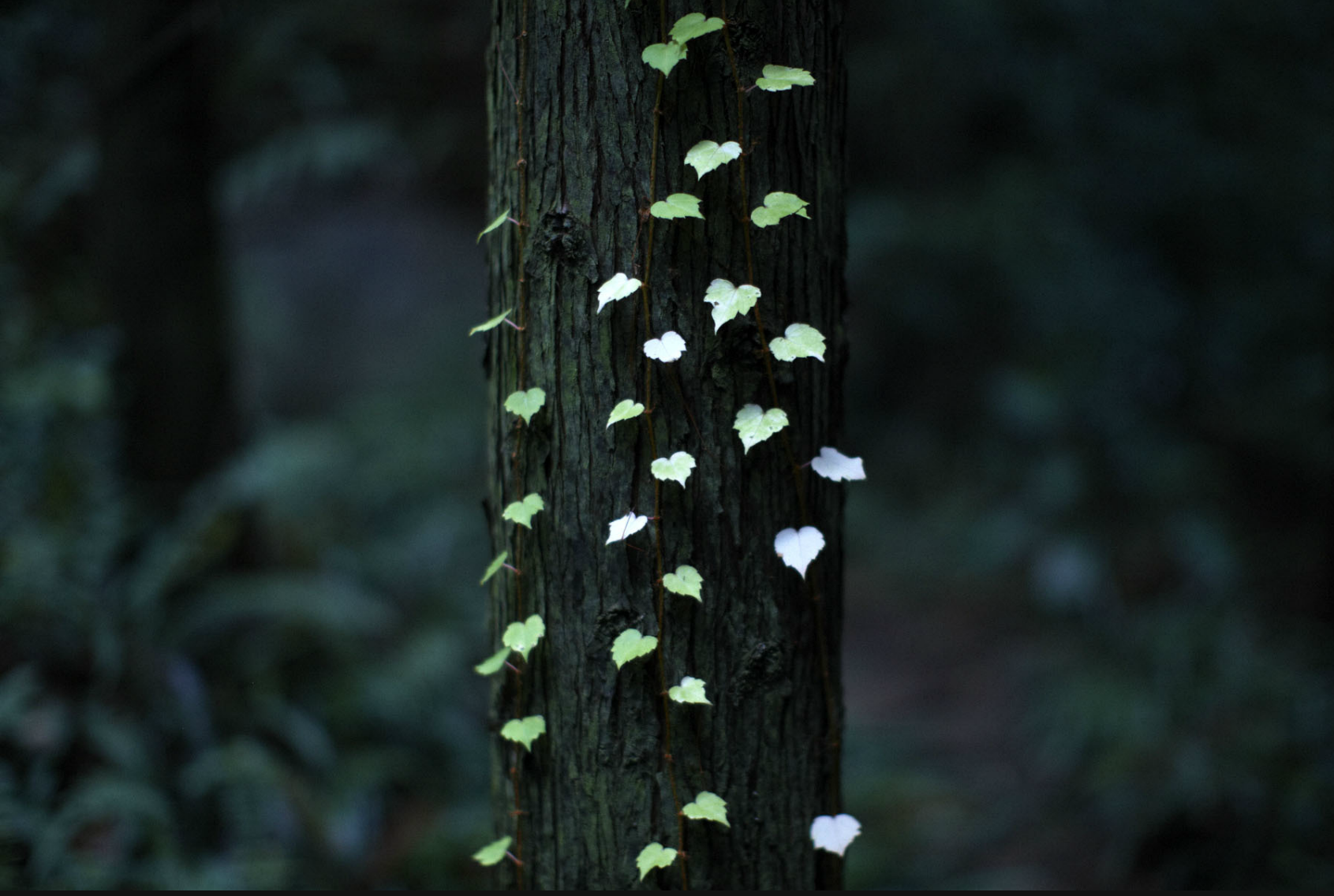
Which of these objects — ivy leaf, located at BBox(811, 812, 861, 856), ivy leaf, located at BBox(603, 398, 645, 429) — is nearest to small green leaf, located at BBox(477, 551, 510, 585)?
ivy leaf, located at BBox(603, 398, 645, 429)

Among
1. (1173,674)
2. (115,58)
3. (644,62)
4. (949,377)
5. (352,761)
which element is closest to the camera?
(644,62)

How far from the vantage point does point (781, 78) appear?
1304mm

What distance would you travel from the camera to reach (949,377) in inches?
300

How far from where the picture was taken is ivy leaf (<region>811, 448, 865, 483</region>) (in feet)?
4.77

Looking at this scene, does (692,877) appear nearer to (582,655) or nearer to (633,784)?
(633,784)

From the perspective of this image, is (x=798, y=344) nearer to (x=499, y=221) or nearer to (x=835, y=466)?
(x=835, y=466)

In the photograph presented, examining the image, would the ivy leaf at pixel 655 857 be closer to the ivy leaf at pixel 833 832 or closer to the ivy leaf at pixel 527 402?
the ivy leaf at pixel 833 832

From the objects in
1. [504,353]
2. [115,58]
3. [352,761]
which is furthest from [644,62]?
[115,58]

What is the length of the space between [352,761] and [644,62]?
3.27 m

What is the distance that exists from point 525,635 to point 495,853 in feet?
1.51

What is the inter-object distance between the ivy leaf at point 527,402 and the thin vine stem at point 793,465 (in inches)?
15.0

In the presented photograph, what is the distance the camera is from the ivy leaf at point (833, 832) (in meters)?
1.51

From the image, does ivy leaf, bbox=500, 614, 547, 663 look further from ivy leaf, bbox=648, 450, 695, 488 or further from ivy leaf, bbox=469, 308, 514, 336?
ivy leaf, bbox=469, 308, 514, 336

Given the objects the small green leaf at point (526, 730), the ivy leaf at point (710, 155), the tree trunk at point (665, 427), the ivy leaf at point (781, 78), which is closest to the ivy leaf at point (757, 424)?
the tree trunk at point (665, 427)
